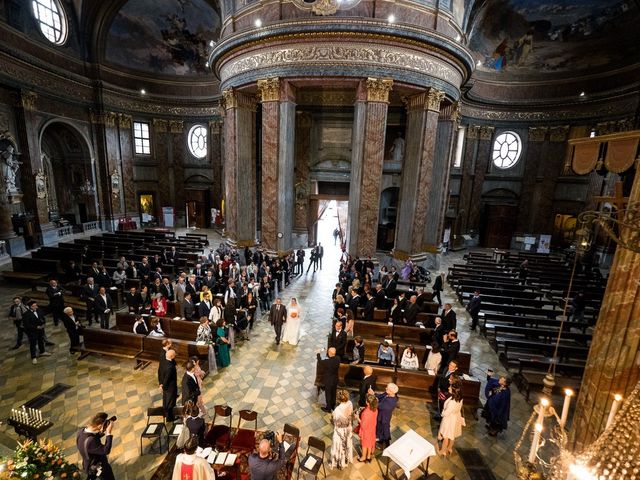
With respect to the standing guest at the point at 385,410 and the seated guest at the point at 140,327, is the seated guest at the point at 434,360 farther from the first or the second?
the seated guest at the point at 140,327

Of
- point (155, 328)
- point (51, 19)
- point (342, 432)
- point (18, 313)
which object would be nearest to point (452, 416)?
point (342, 432)

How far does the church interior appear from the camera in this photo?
5441mm

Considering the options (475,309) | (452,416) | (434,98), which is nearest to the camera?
(452,416)

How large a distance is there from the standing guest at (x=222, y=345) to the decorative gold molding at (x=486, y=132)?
22.8 meters

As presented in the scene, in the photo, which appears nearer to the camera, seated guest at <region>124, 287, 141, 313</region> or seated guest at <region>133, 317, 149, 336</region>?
seated guest at <region>133, 317, 149, 336</region>

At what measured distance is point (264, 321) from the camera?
11.0 meters

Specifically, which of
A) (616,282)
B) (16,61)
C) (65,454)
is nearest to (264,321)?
(65,454)

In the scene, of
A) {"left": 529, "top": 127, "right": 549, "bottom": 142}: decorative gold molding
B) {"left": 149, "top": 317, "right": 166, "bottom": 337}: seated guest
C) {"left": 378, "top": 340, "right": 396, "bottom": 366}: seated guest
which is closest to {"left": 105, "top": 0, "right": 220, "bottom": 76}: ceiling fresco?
{"left": 149, "top": 317, "right": 166, "bottom": 337}: seated guest

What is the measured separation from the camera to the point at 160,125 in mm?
25703

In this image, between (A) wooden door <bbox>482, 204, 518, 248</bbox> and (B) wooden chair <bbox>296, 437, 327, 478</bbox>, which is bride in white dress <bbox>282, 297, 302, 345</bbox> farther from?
(A) wooden door <bbox>482, 204, 518, 248</bbox>

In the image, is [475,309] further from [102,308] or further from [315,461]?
[102,308]

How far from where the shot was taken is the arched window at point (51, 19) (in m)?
17.9

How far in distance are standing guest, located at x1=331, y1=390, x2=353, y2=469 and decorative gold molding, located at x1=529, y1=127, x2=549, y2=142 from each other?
24615mm

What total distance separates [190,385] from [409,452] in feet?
12.7
